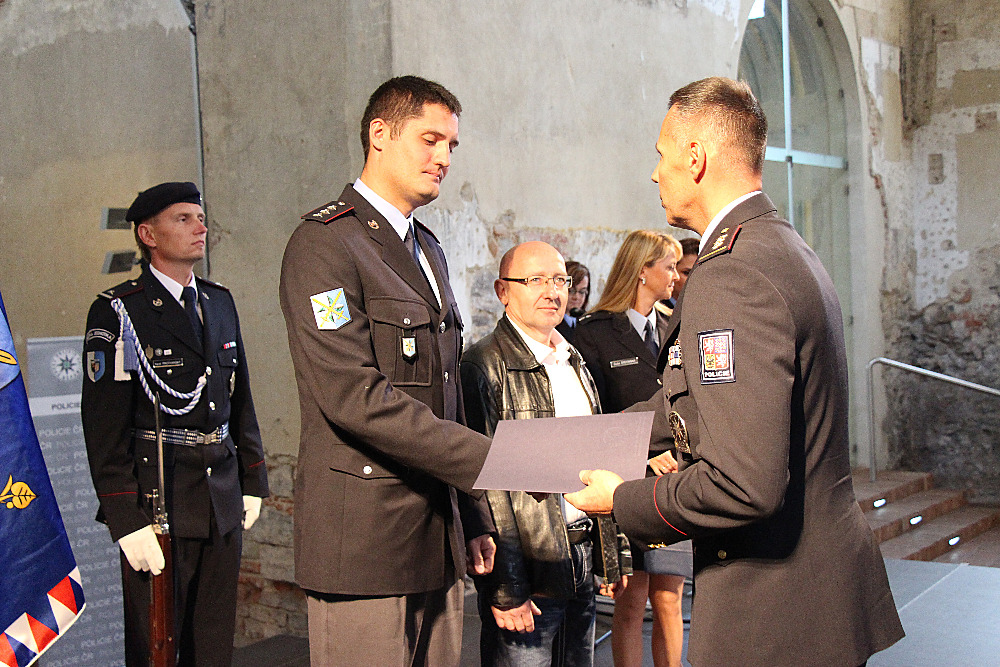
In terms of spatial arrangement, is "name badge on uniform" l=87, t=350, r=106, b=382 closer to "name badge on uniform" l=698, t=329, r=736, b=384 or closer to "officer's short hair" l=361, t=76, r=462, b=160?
"officer's short hair" l=361, t=76, r=462, b=160

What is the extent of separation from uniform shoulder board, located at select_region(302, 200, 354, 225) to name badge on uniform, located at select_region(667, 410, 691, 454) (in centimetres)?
85

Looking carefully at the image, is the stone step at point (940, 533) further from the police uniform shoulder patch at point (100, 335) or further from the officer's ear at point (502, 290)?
the police uniform shoulder patch at point (100, 335)

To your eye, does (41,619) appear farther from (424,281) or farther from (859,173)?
(859,173)

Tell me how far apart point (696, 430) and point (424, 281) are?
2.48ft

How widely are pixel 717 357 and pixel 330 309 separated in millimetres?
832

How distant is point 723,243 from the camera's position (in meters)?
1.69

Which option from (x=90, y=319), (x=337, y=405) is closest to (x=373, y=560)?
(x=337, y=405)

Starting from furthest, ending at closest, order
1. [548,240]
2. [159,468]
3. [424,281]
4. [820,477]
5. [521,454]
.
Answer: [548,240]
[159,468]
[424,281]
[521,454]
[820,477]

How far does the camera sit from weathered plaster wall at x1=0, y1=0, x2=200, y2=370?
3736 mm

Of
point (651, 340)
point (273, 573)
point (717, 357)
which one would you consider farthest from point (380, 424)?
point (273, 573)

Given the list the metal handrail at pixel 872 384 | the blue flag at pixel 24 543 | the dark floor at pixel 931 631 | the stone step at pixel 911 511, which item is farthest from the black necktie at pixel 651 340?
the metal handrail at pixel 872 384

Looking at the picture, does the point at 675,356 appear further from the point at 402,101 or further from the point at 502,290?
the point at 502,290

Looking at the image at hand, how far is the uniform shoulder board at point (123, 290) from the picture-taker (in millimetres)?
2861

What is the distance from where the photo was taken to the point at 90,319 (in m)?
2.83
